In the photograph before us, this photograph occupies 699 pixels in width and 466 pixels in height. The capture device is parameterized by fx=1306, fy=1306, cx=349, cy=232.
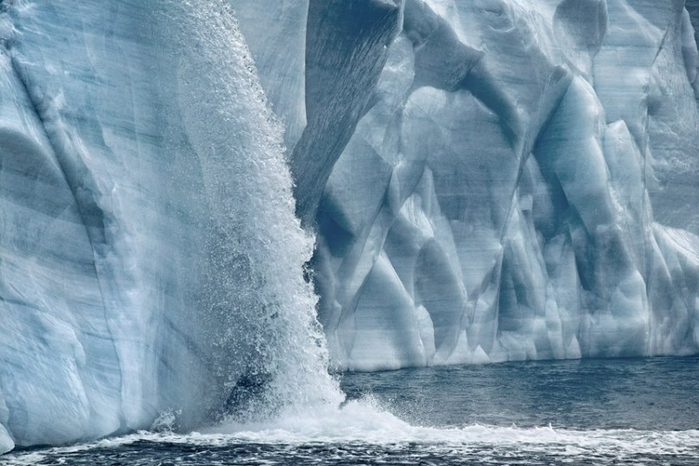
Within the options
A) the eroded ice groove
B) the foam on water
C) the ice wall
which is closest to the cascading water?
the eroded ice groove

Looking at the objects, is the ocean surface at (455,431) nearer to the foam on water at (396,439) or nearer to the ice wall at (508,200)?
the foam on water at (396,439)

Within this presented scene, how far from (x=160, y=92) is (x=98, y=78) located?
681 mm

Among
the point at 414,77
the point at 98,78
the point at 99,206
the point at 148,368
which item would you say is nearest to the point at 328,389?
the point at 148,368

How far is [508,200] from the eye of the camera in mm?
20719

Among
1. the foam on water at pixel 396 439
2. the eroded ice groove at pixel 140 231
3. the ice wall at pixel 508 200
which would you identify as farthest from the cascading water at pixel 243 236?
the ice wall at pixel 508 200

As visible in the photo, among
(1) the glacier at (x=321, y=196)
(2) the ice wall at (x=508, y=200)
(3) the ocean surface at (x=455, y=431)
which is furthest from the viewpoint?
(2) the ice wall at (x=508, y=200)

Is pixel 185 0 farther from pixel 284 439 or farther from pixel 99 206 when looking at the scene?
pixel 284 439

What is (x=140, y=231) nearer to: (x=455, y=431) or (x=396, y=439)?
(x=396, y=439)

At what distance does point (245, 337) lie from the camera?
44.9 feet

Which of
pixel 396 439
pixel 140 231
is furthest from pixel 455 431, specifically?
pixel 140 231

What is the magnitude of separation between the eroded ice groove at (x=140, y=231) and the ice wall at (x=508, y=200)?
10.7 ft

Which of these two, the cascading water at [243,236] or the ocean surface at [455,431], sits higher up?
the cascading water at [243,236]

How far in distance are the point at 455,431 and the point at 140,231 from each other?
3749mm

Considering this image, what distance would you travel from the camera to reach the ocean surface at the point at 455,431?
37.8 feet
